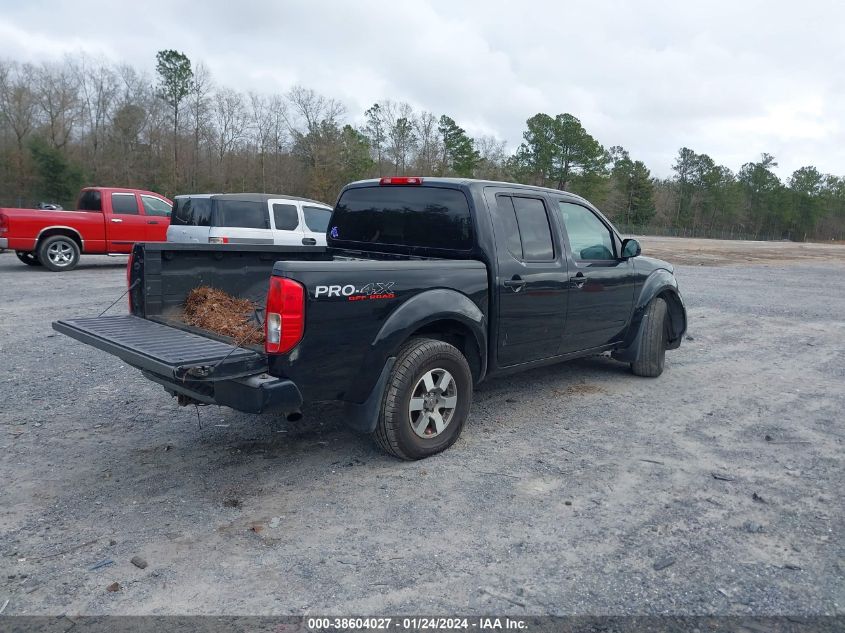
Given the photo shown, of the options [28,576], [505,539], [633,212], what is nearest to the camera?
[28,576]

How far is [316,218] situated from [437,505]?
10.6 m

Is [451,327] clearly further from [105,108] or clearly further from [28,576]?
[105,108]

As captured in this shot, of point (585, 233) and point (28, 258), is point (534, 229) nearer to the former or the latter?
point (585, 233)

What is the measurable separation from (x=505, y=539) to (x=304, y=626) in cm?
119

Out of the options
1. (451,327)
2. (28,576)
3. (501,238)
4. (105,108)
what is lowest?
(28,576)

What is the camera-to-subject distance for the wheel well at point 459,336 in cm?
445

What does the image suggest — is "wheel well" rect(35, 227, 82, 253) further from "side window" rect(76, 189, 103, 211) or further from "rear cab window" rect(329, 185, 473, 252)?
"rear cab window" rect(329, 185, 473, 252)

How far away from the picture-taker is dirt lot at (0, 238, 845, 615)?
2.88 metres

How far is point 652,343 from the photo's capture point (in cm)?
661

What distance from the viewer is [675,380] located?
674 centimetres

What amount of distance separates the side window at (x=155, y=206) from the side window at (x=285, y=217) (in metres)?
4.40

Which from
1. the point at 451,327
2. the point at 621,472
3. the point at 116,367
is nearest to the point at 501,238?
the point at 451,327

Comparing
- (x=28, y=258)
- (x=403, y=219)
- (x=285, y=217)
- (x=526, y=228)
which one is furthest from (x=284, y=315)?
(x=28, y=258)

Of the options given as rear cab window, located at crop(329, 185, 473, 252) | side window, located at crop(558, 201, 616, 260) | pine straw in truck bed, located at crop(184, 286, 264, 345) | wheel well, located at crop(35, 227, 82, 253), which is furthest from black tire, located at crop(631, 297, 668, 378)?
wheel well, located at crop(35, 227, 82, 253)
